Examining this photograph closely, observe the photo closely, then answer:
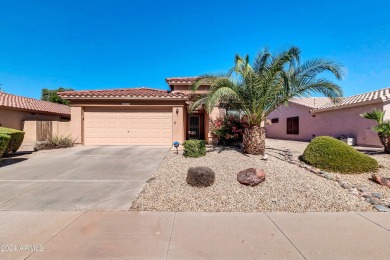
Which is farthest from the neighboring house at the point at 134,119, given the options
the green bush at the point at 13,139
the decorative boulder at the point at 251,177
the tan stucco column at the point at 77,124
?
the decorative boulder at the point at 251,177

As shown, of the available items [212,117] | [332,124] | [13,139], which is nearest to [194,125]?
[212,117]

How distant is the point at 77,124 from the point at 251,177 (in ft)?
39.1

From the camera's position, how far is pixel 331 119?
1656cm

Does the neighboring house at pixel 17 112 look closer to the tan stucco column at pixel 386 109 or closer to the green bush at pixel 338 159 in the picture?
the green bush at pixel 338 159

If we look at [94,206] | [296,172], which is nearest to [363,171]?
[296,172]

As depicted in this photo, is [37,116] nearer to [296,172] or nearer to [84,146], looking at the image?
[84,146]

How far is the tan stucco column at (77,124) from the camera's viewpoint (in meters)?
12.8

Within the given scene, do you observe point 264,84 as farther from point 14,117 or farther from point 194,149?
point 14,117

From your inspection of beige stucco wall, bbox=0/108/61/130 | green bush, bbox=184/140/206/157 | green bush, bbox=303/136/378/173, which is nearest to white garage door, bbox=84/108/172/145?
green bush, bbox=184/140/206/157

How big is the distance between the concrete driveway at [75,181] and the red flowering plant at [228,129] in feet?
14.3

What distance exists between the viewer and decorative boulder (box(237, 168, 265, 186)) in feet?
18.4

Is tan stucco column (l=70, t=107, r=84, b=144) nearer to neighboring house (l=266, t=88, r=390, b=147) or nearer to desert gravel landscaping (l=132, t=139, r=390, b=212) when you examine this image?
desert gravel landscaping (l=132, t=139, r=390, b=212)

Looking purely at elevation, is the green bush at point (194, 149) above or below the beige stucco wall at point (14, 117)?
below

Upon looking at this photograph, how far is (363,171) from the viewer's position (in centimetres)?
698
